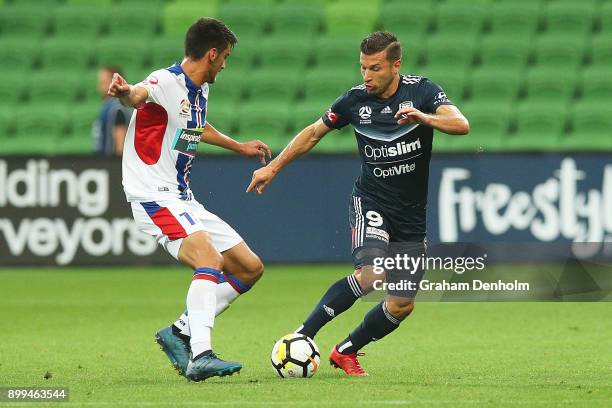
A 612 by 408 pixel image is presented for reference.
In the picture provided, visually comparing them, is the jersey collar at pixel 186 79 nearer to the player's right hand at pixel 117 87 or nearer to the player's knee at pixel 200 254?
the player's right hand at pixel 117 87

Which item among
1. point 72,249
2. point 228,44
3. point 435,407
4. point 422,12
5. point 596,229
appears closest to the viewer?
point 435,407

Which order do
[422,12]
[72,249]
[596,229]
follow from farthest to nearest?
[422,12]
[72,249]
[596,229]

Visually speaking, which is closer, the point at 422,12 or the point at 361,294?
the point at 361,294

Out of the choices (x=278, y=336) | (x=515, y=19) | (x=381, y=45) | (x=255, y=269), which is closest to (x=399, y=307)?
(x=255, y=269)

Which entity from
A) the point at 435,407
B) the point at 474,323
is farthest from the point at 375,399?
the point at 474,323

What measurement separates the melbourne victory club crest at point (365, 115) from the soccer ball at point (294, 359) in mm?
1317

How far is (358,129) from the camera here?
733 centimetres

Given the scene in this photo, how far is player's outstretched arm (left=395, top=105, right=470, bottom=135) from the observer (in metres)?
6.47

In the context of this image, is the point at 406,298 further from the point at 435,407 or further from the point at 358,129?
the point at 435,407

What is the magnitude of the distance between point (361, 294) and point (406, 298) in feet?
0.88

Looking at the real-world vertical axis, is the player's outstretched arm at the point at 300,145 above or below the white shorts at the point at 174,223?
above

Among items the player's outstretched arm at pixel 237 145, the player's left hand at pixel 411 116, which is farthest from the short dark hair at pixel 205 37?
the player's left hand at pixel 411 116

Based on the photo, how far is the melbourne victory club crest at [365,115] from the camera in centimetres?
727

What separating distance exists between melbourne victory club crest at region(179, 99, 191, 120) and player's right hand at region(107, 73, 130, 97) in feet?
1.93
